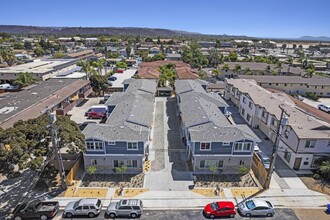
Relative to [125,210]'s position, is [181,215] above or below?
below

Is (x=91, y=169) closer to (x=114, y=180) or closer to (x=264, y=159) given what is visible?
(x=114, y=180)

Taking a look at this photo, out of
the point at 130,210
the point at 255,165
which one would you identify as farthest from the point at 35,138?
the point at 255,165

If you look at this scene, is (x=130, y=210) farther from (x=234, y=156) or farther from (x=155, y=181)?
(x=234, y=156)

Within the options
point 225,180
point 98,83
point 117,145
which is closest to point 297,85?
point 225,180

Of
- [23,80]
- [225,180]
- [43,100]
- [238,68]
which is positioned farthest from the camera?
[238,68]

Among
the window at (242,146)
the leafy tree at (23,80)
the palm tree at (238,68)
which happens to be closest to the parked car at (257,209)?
the window at (242,146)

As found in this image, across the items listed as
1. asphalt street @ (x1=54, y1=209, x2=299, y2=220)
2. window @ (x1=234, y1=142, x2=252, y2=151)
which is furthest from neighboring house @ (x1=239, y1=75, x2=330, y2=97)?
asphalt street @ (x1=54, y1=209, x2=299, y2=220)

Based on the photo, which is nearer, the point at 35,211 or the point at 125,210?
the point at 35,211

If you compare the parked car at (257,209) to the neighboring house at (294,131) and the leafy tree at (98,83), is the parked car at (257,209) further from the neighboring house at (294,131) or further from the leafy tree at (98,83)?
the leafy tree at (98,83)
